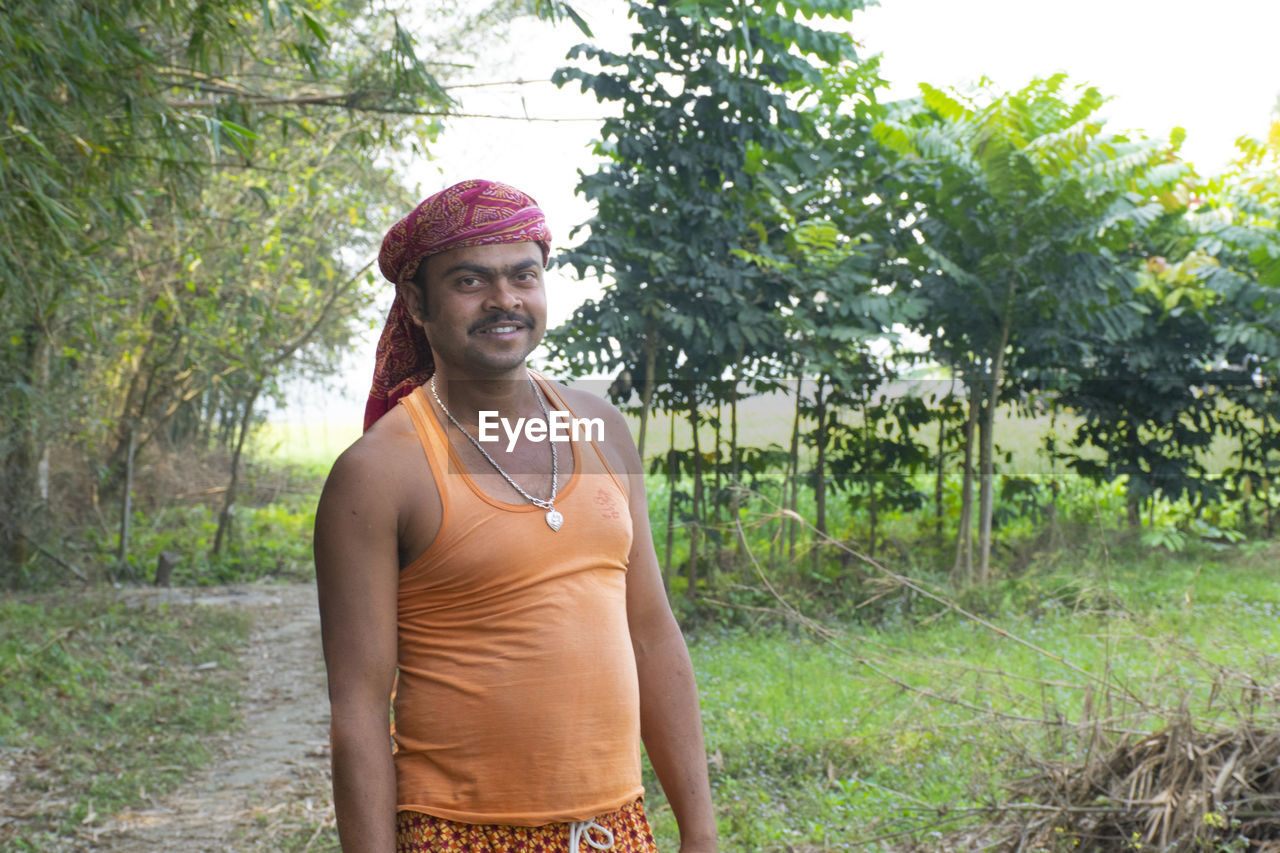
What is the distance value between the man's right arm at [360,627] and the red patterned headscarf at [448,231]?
243 millimetres

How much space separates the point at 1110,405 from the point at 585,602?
330 inches

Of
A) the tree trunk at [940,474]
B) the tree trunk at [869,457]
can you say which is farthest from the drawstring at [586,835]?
the tree trunk at [940,474]

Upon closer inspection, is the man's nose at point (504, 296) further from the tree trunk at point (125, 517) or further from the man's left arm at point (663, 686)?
the tree trunk at point (125, 517)

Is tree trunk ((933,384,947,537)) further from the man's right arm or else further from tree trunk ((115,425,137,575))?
the man's right arm

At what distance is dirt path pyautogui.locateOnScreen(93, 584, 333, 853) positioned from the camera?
13.1ft

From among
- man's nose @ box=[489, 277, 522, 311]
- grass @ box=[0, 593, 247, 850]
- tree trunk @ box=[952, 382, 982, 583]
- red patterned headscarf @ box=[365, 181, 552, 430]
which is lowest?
grass @ box=[0, 593, 247, 850]

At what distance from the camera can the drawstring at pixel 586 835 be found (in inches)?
56.0

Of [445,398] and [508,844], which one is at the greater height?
[445,398]

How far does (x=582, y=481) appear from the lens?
5.07 ft

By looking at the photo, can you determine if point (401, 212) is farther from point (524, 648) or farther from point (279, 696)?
point (524, 648)

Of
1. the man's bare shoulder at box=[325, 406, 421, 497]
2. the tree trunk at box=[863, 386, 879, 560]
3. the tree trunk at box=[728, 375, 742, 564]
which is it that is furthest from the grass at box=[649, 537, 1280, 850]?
the man's bare shoulder at box=[325, 406, 421, 497]

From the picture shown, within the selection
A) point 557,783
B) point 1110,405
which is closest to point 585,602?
point 557,783

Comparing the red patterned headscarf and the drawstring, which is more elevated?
the red patterned headscarf

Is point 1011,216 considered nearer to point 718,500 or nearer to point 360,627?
point 718,500
